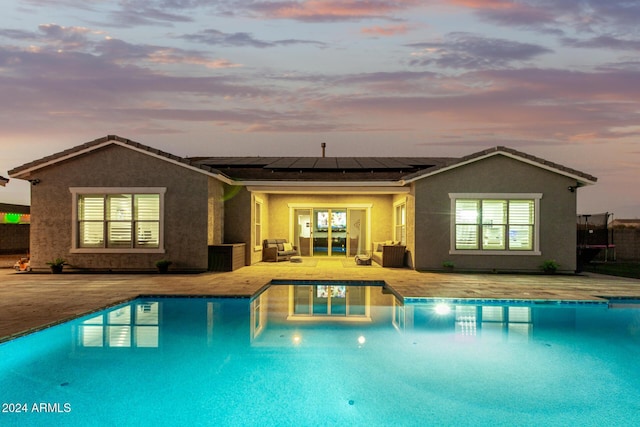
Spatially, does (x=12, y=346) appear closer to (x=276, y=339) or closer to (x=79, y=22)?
(x=276, y=339)

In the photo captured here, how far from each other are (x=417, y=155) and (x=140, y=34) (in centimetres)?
1570

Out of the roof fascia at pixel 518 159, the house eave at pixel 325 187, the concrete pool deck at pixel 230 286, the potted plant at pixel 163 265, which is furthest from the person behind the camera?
the house eave at pixel 325 187

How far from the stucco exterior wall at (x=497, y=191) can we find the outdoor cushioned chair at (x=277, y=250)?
18.6 ft

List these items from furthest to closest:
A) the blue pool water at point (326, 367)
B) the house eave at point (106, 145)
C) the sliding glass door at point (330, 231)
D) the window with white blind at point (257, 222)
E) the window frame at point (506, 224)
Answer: the sliding glass door at point (330, 231) < the window with white blind at point (257, 222) < the window frame at point (506, 224) < the house eave at point (106, 145) < the blue pool water at point (326, 367)

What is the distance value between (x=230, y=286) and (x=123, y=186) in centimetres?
566

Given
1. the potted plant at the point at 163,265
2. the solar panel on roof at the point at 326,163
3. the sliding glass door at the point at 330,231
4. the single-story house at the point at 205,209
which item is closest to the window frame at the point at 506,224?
the single-story house at the point at 205,209

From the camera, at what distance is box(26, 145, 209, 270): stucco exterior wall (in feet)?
44.1

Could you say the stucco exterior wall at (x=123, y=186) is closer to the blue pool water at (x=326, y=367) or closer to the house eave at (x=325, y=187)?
the house eave at (x=325, y=187)

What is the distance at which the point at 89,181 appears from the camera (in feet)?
44.7

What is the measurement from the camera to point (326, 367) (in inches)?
212

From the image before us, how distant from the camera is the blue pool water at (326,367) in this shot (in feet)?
13.6

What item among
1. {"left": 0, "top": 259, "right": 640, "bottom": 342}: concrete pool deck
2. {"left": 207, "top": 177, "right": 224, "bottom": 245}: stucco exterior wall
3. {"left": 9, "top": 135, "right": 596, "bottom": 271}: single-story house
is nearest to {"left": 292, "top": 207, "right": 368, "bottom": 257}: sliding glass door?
{"left": 9, "top": 135, "right": 596, "bottom": 271}: single-story house

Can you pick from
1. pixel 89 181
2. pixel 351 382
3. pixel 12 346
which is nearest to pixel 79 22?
pixel 89 181

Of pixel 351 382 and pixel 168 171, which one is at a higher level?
pixel 168 171
